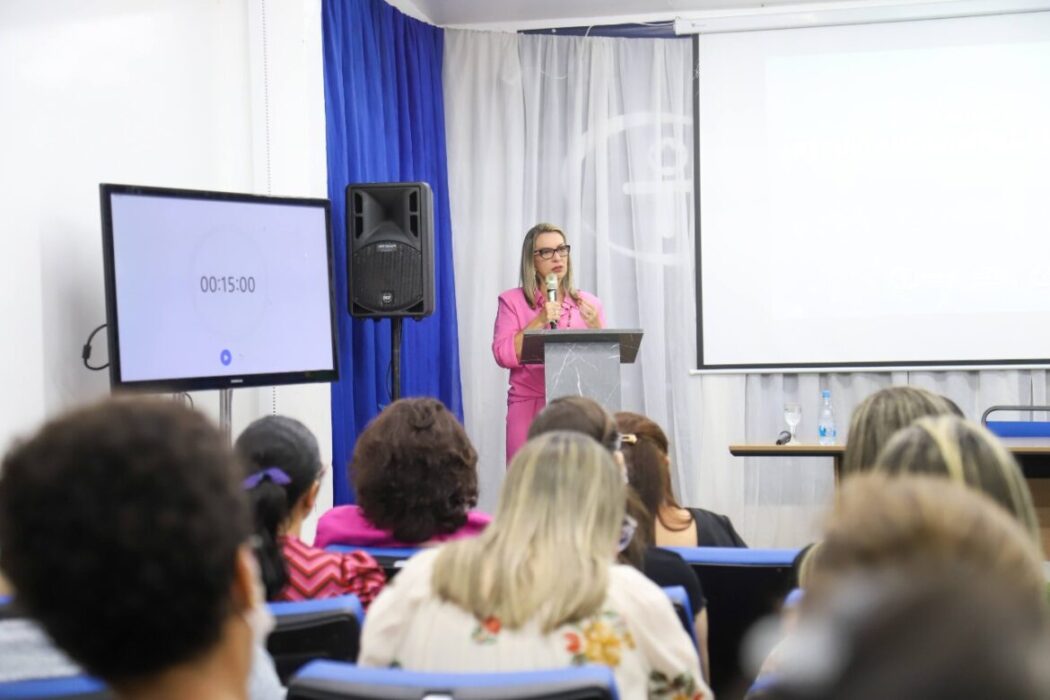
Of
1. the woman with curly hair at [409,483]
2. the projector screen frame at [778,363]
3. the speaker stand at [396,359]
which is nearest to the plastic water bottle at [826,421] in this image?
the projector screen frame at [778,363]

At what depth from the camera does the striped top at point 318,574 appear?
2.02 m

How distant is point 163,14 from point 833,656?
4.05m

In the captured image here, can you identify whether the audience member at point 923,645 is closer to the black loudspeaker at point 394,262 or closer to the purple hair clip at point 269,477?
the purple hair clip at point 269,477

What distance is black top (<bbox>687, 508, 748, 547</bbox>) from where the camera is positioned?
273 centimetres

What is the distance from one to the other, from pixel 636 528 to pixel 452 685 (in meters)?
0.97

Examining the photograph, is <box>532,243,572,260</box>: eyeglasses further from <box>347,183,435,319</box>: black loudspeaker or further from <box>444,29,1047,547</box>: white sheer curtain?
<box>444,29,1047,547</box>: white sheer curtain

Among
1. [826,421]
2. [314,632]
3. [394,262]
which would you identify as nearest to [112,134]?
[394,262]

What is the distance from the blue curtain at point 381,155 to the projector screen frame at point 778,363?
50.9 inches

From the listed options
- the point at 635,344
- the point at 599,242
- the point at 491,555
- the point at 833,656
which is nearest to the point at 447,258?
the point at 599,242

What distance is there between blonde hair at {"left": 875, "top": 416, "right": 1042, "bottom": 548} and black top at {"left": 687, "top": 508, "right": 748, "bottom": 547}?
1245 millimetres

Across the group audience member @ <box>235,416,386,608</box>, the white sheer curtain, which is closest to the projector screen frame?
the white sheer curtain

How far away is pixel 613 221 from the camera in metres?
6.02

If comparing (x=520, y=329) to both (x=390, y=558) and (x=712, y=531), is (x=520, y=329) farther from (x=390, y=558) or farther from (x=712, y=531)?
(x=390, y=558)

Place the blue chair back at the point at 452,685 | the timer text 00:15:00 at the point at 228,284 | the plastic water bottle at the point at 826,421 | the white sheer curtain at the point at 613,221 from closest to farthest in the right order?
the blue chair back at the point at 452,685 < the timer text 00:15:00 at the point at 228,284 < the plastic water bottle at the point at 826,421 < the white sheer curtain at the point at 613,221
